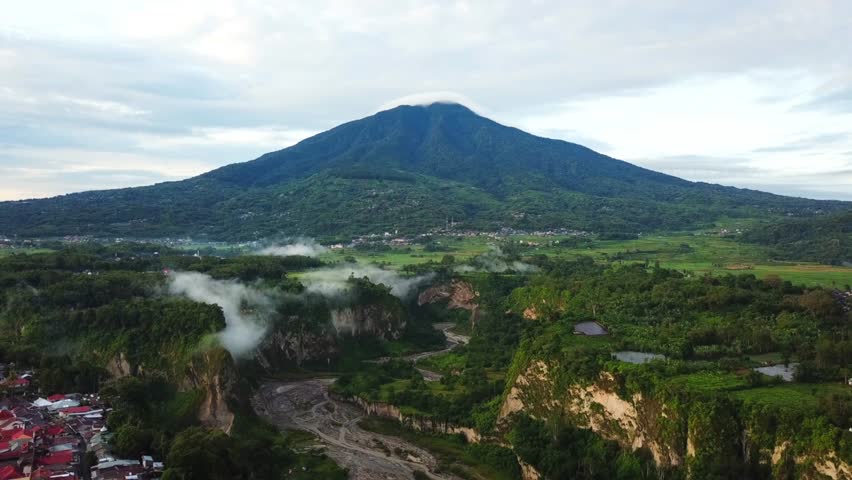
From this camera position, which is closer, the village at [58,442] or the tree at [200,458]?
the village at [58,442]

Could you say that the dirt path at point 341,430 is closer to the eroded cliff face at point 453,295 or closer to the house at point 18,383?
the house at point 18,383

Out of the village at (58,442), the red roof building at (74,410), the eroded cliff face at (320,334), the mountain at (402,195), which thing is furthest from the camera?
the mountain at (402,195)

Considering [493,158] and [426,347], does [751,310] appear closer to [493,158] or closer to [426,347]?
[426,347]

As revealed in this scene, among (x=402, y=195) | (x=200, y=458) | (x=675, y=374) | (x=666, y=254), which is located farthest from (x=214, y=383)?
(x=402, y=195)

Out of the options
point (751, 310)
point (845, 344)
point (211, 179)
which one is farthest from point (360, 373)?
point (211, 179)

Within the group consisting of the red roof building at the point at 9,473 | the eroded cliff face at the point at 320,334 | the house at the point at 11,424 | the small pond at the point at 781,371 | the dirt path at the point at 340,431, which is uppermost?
the small pond at the point at 781,371

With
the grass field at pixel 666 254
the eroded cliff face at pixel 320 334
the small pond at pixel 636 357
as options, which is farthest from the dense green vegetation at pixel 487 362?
the grass field at pixel 666 254
